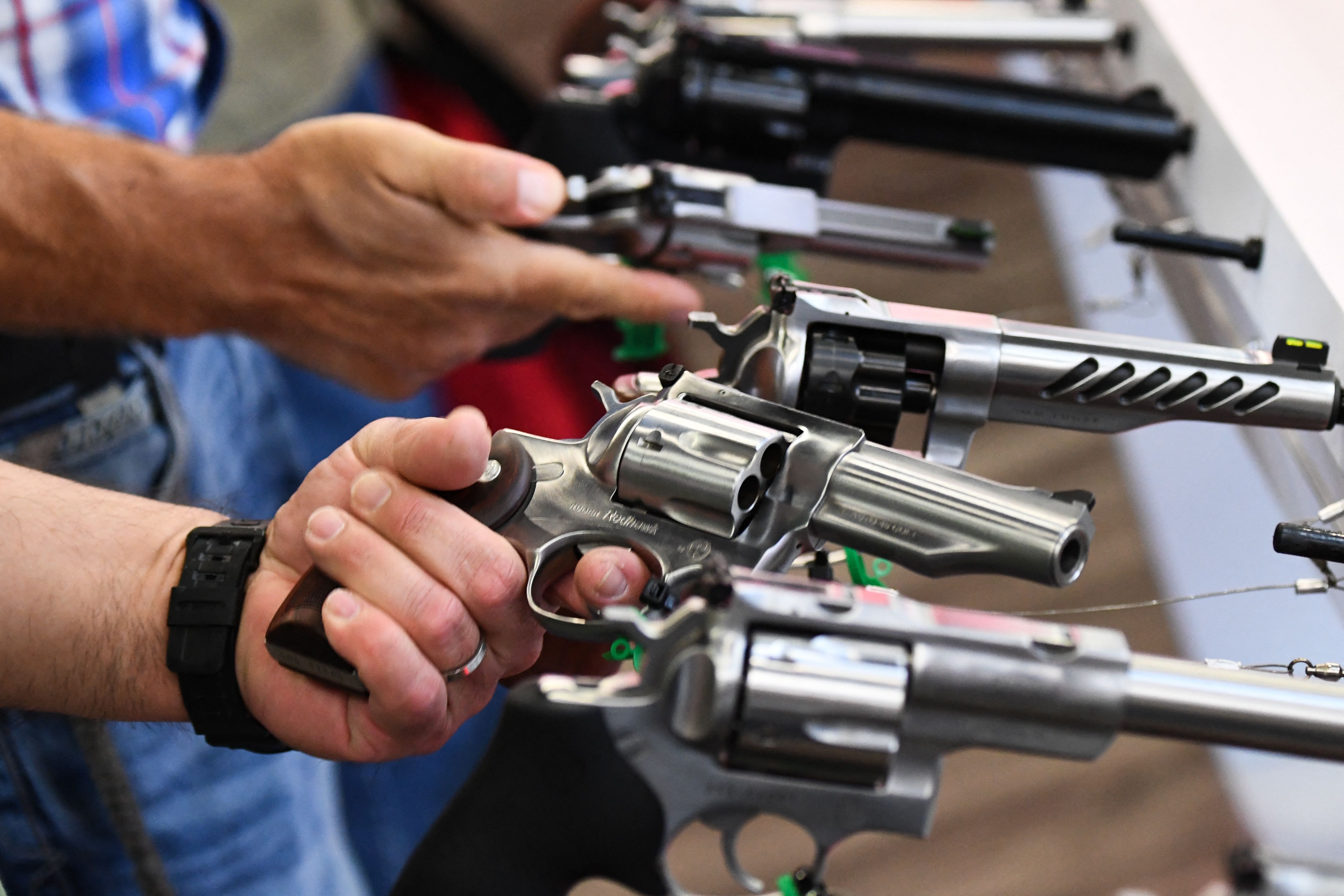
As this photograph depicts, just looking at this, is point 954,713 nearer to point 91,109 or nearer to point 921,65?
point 921,65

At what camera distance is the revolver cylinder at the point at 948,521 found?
2.30 ft

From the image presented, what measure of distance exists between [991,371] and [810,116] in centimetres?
67

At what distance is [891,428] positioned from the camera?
839mm

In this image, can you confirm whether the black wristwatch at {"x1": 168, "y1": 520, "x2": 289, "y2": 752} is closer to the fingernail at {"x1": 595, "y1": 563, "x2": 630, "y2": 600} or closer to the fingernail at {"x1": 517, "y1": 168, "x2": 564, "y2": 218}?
the fingernail at {"x1": 595, "y1": 563, "x2": 630, "y2": 600}

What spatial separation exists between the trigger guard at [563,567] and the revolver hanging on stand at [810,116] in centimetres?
75

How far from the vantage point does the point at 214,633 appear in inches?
32.1

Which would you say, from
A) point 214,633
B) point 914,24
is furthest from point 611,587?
point 914,24

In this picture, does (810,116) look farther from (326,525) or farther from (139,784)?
(139,784)

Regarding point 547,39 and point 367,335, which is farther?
point 547,39

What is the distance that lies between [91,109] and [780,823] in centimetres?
140

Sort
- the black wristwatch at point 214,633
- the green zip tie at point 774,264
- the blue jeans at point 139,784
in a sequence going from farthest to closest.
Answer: the green zip tie at point 774,264 → the blue jeans at point 139,784 → the black wristwatch at point 214,633

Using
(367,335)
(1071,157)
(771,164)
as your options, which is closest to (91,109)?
(367,335)

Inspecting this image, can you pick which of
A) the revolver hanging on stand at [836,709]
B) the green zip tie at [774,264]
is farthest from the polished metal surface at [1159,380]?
the green zip tie at [774,264]

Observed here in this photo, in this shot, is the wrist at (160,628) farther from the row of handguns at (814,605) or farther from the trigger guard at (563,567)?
the trigger guard at (563,567)
